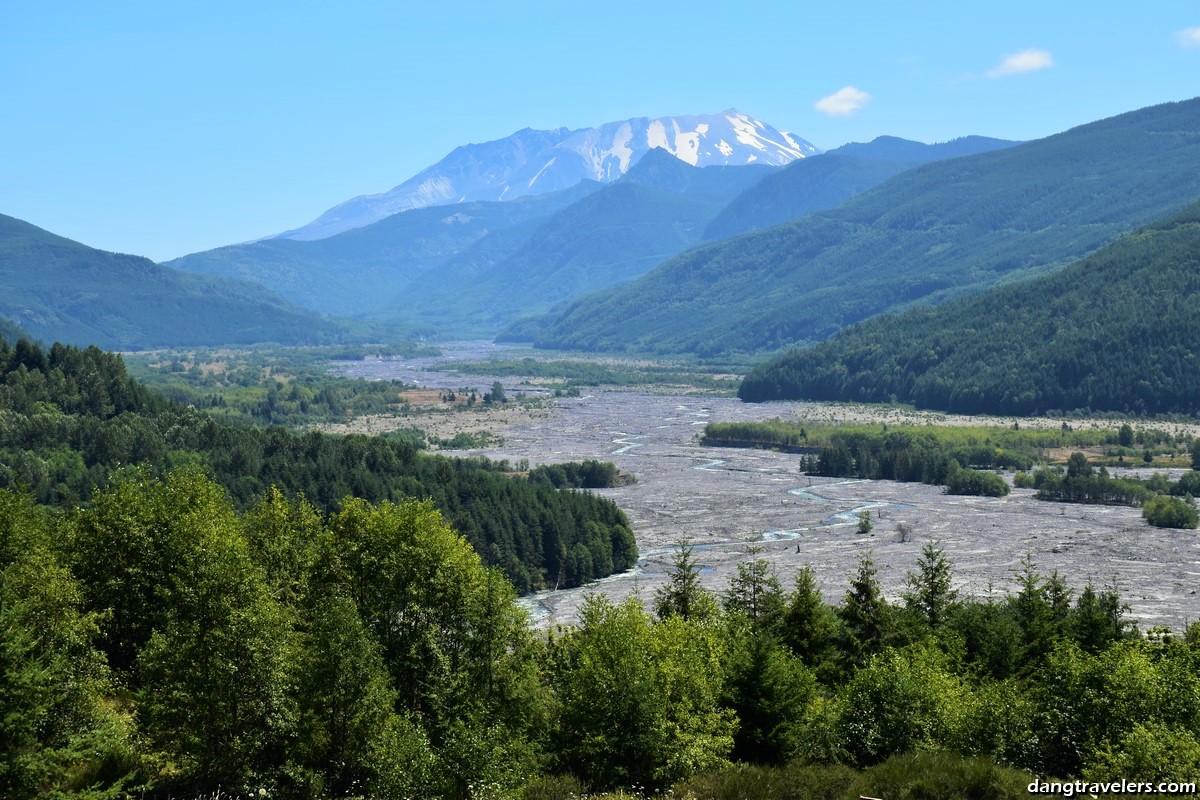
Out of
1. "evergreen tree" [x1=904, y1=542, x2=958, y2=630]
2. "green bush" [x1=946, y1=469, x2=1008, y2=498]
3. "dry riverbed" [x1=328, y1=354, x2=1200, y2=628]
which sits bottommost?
"dry riverbed" [x1=328, y1=354, x2=1200, y2=628]

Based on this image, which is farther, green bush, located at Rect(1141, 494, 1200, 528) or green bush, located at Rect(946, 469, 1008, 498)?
green bush, located at Rect(946, 469, 1008, 498)

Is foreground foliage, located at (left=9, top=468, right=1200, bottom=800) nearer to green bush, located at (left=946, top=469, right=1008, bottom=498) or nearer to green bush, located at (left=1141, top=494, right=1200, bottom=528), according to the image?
green bush, located at (left=1141, top=494, right=1200, bottom=528)

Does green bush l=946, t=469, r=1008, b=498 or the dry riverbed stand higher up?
green bush l=946, t=469, r=1008, b=498

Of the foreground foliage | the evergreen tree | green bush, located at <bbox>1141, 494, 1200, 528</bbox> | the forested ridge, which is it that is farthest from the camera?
green bush, located at <bbox>1141, 494, 1200, 528</bbox>

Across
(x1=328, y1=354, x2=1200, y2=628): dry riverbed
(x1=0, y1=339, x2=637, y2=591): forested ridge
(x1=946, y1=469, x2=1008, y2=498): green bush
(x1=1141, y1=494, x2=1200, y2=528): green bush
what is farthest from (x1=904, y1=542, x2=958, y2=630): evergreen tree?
(x1=946, y1=469, x2=1008, y2=498): green bush

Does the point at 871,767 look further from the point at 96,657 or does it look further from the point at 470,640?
the point at 96,657

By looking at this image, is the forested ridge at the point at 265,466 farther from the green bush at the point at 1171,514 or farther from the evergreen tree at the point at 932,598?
the green bush at the point at 1171,514
